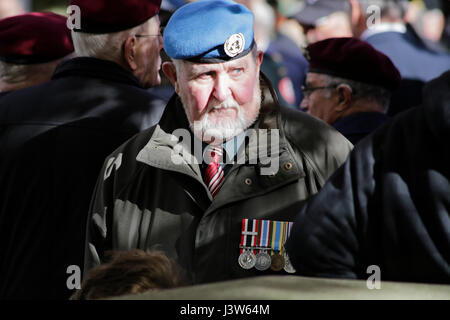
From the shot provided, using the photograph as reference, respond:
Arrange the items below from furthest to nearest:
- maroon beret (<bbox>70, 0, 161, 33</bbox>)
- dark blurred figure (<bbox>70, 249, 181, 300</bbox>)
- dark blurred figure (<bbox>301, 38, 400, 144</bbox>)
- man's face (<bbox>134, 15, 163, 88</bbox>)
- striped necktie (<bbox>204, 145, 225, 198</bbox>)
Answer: dark blurred figure (<bbox>301, 38, 400, 144</bbox>) < man's face (<bbox>134, 15, 163, 88</bbox>) < maroon beret (<bbox>70, 0, 161, 33</bbox>) < striped necktie (<bbox>204, 145, 225, 198</bbox>) < dark blurred figure (<bbox>70, 249, 181, 300</bbox>)

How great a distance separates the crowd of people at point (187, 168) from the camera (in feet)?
8.15

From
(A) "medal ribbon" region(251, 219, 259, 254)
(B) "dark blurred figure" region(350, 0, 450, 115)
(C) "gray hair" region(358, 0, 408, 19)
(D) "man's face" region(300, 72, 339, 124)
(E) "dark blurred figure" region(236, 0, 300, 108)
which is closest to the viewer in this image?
A: (A) "medal ribbon" region(251, 219, 259, 254)

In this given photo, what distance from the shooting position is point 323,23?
698 centimetres

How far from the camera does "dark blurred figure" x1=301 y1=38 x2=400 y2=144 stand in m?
5.05

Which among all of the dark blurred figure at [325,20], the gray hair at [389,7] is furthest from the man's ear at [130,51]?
the dark blurred figure at [325,20]

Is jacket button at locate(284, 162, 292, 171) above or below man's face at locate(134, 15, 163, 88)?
below

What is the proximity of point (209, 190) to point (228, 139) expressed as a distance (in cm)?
25

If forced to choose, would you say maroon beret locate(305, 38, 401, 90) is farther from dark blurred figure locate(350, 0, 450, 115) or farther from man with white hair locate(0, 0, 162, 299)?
man with white hair locate(0, 0, 162, 299)

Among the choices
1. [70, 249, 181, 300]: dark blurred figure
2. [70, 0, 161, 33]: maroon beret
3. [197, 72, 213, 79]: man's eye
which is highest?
[70, 0, 161, 33]: maroon beret

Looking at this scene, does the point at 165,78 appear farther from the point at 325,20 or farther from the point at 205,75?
the point at 205,75

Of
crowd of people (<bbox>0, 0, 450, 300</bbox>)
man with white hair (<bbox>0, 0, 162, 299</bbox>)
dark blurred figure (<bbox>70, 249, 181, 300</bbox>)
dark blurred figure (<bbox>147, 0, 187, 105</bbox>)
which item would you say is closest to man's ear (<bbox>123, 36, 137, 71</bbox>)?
crowd of people (<bbox>0, 0, 450, 300</bbox>)

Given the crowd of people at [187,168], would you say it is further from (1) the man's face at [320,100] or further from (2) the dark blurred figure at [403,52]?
(2) the dark blurred figure at [403,52]

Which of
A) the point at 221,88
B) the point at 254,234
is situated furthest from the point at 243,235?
the point at 221,88

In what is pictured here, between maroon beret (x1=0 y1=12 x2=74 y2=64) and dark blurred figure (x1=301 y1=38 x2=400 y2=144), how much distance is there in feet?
5.14
